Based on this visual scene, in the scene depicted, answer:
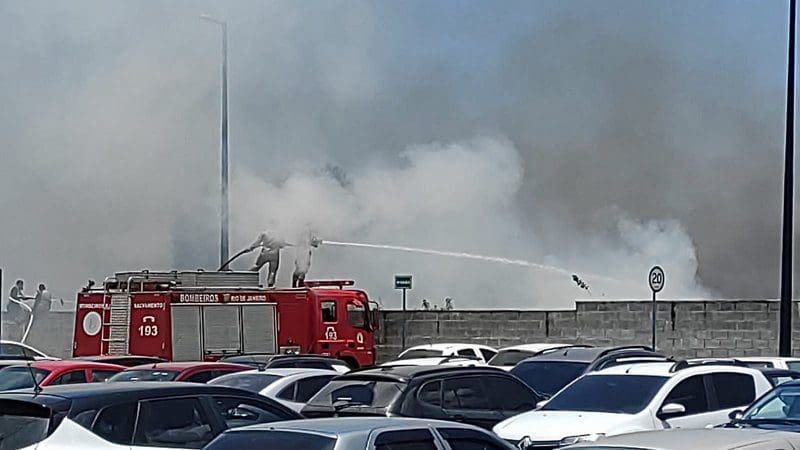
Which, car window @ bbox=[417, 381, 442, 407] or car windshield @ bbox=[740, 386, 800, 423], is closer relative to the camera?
car windshield @ bbox=[740, 386, 800, 423]

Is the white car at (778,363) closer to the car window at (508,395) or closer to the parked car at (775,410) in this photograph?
the car window at (508,395)

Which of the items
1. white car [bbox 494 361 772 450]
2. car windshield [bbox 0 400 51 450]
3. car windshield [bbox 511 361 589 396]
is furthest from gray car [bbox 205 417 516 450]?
car windshield [bbox 511 361 589 396]

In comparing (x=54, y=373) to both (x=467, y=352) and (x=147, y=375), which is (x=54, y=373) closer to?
(x=147, y=375)

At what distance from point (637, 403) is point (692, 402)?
70cm

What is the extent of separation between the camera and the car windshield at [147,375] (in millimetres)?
15952

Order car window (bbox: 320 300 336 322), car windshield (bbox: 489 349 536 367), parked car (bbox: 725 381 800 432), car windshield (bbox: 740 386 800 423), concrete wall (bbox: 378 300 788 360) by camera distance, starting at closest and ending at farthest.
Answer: parked car (bbox: 725 381 800 432) → car windshield (bbox: 740 386 800 423) → car windshield (bbox: 489 349 536 367) → concrete wall (bbox: 378 300 788 360) → car window (bbox: 320 300 336 322)

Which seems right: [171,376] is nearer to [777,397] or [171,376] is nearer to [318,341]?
[777,397]

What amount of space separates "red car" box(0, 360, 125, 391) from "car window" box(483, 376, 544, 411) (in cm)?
527

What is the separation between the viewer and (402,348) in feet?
109

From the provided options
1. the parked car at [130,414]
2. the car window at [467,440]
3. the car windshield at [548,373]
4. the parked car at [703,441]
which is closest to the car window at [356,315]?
the car windshield at [548,373]

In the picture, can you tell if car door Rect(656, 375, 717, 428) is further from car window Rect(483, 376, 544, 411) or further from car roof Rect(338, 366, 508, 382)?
car roof Rect(338, 366, 508, 382)

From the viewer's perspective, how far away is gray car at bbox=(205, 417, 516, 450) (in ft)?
25.7

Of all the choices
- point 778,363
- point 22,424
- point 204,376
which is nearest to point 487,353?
point 778,363

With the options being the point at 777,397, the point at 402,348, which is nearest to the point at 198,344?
the point at 402,348
